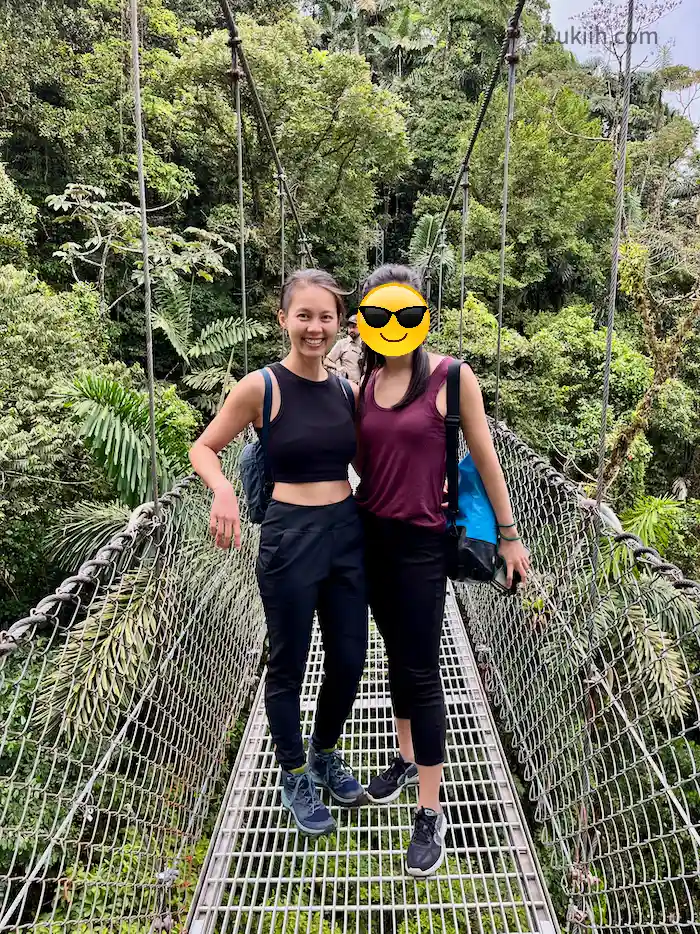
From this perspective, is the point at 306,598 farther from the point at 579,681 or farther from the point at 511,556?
the point at 579,681

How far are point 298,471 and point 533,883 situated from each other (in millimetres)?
900

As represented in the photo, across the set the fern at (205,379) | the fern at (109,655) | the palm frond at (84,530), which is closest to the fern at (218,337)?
the fern at (205,379)

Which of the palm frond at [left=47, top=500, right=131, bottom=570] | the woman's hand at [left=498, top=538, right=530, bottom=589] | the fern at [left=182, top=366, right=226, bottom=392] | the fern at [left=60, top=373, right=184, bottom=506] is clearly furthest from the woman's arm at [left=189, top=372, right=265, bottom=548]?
the fern at [left=182, top=366, right=226, bottom=392]

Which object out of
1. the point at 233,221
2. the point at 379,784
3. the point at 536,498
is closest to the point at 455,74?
the point at 233,221

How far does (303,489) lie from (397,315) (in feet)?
1.02

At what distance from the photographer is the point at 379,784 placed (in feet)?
3.94

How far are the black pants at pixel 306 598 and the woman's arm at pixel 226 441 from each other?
65 mm

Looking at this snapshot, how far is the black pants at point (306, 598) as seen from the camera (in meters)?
0.97

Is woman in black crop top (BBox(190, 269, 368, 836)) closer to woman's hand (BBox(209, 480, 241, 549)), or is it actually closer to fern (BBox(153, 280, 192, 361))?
woman's hand (BBox(209, 480, 241, 549))

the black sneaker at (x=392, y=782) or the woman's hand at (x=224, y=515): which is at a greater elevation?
the woman's hand at (x=224, y=515)

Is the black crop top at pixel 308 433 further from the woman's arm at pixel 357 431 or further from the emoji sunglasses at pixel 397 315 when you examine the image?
the emoji sunglasses at pixel 397 315

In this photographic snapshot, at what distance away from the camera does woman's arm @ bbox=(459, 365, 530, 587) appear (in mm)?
936

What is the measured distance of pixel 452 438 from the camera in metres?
0.95

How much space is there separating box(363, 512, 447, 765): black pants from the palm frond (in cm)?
217
